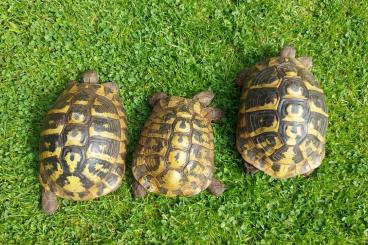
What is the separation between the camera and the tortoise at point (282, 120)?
183 inches

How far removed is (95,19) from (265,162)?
9.12ft

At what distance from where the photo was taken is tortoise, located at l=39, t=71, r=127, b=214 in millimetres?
4586

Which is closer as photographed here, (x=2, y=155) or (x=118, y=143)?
(x=118, y=143)

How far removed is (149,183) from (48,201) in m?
1.21

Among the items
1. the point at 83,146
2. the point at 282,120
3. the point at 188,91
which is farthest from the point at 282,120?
the point at 83,146

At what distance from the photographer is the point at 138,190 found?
5000 mm

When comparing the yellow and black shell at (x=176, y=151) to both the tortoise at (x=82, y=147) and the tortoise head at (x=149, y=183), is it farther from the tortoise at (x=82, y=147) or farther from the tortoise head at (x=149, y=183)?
the tortoise at (x=82, y=147)

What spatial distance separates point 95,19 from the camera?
5.51m

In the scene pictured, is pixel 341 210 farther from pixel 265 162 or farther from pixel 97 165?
pixel 97 165

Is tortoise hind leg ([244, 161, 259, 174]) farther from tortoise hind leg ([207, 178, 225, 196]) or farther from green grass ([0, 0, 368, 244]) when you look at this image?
tortoise hind leg ([207, 178, 225, 196])

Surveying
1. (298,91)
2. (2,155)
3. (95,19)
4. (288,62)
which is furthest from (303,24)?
(2,155)

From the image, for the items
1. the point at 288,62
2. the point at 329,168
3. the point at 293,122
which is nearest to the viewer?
the point at 293,122

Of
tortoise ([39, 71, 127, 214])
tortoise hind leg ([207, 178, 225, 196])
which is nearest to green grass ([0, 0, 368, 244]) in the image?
tortoise hind leg ([207, 178, 225, 196])

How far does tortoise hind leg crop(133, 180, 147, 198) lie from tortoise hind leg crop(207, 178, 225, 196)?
77cm
